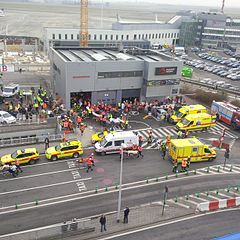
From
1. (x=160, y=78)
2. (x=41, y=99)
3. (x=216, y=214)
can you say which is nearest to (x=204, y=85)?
(x=160, y=78)

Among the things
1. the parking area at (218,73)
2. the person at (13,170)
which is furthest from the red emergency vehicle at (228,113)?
the person at (13,170)

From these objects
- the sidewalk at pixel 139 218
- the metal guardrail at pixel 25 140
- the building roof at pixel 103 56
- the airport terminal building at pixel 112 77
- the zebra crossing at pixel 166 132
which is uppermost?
the building roof at pixel 103 56

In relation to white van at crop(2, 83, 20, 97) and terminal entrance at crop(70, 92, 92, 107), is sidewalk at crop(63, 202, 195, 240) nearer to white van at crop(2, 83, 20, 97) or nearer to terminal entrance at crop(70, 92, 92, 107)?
terminal entrance at crop(70, 92, 92, 107)

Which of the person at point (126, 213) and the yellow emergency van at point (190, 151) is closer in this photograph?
the person at point (126, 213)

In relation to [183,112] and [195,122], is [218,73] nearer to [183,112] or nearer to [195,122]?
[183,112]

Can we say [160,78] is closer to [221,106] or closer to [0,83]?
[221,106]

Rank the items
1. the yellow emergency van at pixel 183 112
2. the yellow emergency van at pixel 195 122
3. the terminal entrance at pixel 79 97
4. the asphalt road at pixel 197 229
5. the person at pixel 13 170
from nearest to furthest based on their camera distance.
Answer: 1. the asphalt road at pixel 197 229
2. the person at pixel 13 170
3. the yellow emergency van at pixel 195 122
4. the yellow emergency van at pixel 183 112
5. the terminal entrance at pixel 79 97

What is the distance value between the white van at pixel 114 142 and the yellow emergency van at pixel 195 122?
8894 mm

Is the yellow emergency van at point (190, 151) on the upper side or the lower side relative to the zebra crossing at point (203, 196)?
upper

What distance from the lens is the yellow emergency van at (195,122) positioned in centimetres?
3775

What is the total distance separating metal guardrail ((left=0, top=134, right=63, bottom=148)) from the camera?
3150 cm

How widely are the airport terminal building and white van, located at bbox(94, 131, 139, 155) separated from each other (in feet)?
45.7

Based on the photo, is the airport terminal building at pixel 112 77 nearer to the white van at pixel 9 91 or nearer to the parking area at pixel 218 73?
the white van at pixel 9 91

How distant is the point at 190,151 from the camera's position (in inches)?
1169
